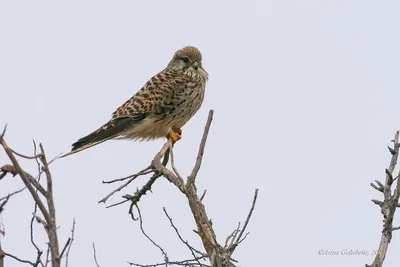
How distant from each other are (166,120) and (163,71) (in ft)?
2.72

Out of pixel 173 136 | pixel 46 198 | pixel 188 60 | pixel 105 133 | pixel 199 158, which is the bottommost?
pixel 46 198

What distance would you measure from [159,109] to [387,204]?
3.34 meters

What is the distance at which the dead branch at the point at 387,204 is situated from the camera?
132 inches

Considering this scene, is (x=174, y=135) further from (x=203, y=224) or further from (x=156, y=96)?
(x=203, y=224)

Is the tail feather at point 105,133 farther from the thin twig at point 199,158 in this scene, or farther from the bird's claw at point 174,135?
the thin twig at point 199,158

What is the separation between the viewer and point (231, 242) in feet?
11.1

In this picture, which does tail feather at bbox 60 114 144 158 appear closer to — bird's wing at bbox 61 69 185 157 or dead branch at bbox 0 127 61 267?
bird's wing at bbox 61 69 185 157

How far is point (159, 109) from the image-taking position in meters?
6.62

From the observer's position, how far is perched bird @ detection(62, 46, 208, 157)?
6.51 m

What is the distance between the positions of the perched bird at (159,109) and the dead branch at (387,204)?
2906mm

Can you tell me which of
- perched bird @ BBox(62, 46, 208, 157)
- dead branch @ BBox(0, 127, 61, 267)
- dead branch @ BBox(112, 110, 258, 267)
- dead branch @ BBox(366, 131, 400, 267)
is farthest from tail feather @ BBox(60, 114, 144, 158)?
dead branch @ BBox(0, 127, 61, 267)

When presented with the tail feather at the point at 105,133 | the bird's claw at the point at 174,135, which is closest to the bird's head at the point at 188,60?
the bird's claw at the point at 174,135

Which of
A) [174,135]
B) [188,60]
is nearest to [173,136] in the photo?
[174,135]

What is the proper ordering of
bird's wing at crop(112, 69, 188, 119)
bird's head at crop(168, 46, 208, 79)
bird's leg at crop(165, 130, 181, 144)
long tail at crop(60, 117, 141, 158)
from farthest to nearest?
1. bird's head at crop(168, 46, 208, 79)
2. bird's wing at crop(112, 69, 188, 119)
3. bird's leg at crop(165, 130, 181, 144)
4. long tail at crop(60, 117, 141, 158)
